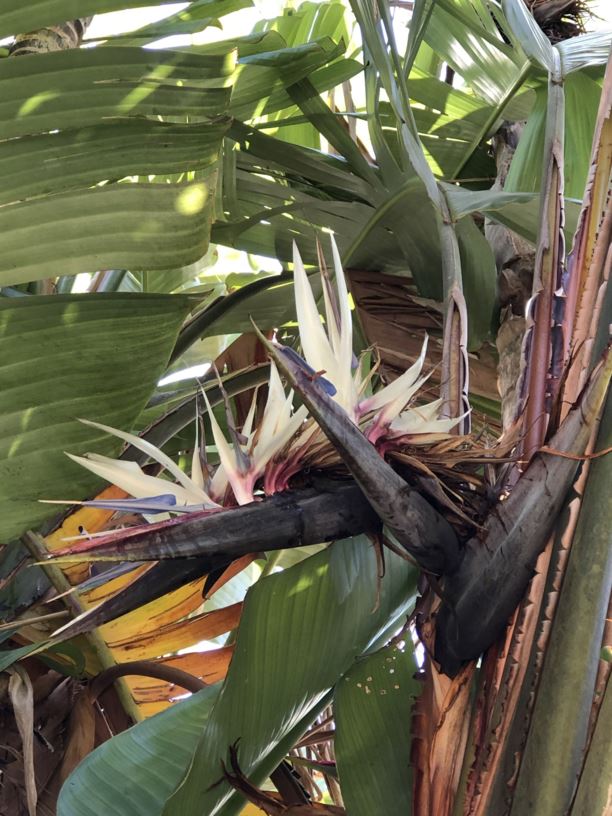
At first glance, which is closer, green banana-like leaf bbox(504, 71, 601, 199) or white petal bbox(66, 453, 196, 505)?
white petal bbox(66, 453, 196, 505)

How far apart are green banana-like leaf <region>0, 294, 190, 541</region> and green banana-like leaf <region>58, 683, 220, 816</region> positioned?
13 centimetres

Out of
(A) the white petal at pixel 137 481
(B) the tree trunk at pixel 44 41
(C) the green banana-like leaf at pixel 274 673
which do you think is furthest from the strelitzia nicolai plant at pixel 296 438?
(B) the tree trunk at pixel 44 41

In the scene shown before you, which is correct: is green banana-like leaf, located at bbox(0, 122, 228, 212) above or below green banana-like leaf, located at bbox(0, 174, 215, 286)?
above

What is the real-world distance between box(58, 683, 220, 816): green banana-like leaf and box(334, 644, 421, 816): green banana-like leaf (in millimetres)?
89

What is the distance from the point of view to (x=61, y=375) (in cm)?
46

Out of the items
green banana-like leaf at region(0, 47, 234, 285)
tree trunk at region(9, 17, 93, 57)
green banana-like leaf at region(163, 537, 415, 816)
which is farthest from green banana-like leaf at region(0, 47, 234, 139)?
green banana-like leaf at region(163, 537, 415, 816)

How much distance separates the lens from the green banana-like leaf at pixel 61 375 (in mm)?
446

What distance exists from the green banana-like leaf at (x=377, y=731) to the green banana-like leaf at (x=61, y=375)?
194mm

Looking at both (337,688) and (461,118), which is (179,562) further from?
(461,118)

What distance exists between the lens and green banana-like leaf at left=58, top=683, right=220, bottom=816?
39 centimetres

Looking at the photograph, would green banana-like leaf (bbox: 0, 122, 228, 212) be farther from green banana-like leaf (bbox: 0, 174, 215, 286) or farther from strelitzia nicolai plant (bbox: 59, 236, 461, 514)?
strelitzia nicolai plant (bbox: 59, 236, 461, 514)

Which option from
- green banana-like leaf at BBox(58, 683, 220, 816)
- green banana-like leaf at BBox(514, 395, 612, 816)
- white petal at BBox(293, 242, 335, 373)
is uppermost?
white petal at BBox(293, 242, 335, 373)

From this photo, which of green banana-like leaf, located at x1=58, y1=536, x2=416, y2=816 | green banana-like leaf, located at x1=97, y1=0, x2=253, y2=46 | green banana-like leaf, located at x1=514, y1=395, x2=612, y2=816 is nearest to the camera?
green banana-like leaf, located at x1=514, y1=395, x2=612, y2=816

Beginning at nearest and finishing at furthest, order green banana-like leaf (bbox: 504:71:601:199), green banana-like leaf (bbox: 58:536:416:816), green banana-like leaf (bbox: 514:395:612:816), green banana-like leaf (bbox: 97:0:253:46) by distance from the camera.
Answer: green banana-like leaf (bbox: 514:395:612:816)
green banana-like leaf (bbox: 58:536:416:816)
green banana-like leaf (bbox: 97:0:253:46)
green banana-like leaf (bbox: 504:71:601:199)
